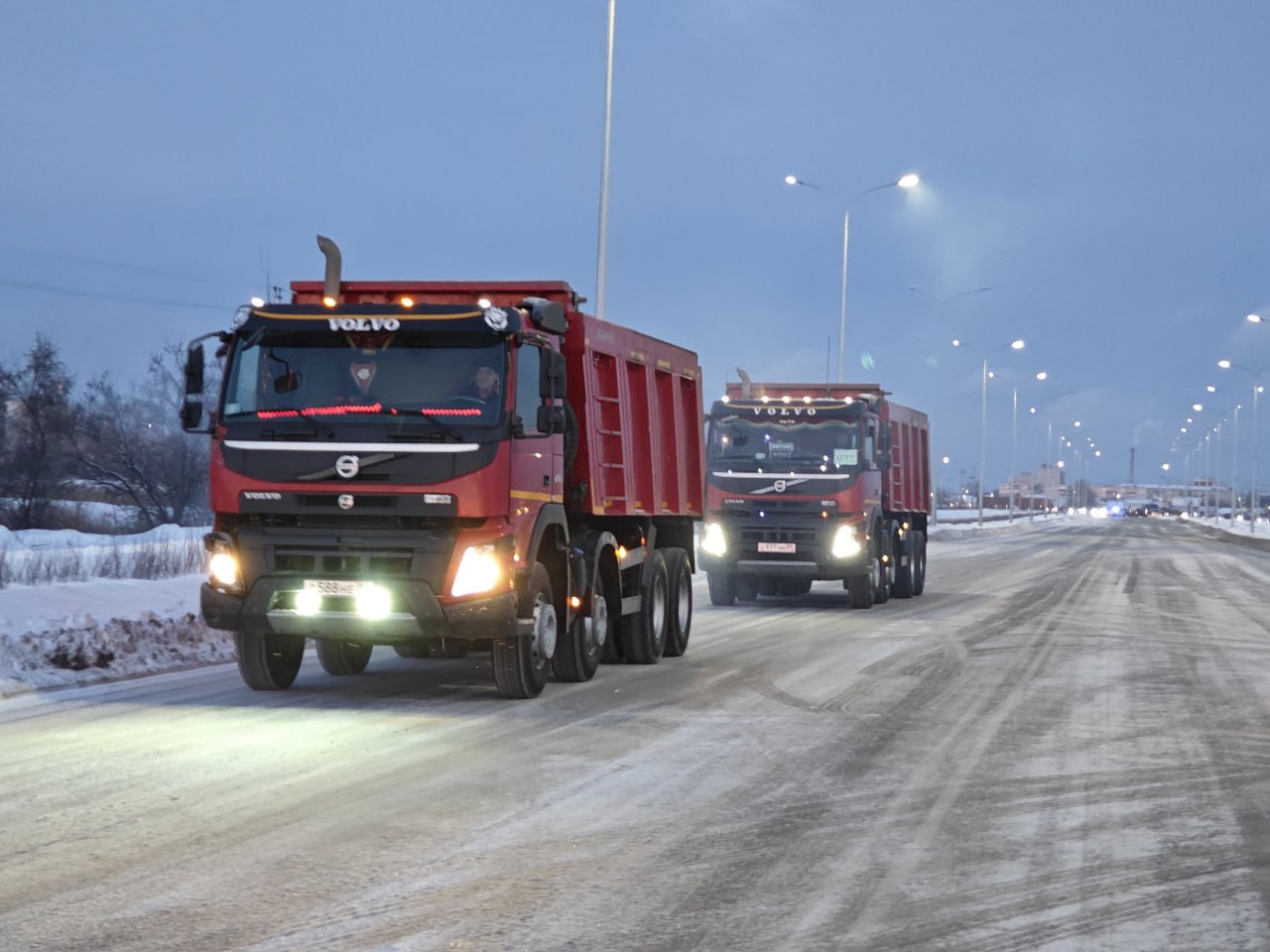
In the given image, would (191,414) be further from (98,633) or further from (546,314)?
(98,633)

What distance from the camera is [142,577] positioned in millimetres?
21562

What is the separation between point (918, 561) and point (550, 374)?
17917 mm

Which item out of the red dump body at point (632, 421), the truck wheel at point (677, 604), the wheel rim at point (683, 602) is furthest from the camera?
the wheel rim at point (683, 602)

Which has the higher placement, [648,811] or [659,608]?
[659,608]

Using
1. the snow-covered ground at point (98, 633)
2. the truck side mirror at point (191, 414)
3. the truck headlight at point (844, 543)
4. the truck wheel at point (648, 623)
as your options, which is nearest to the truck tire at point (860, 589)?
the truck headlight at point (844, 543)

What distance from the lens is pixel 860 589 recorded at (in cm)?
2330

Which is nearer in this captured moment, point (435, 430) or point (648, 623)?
point (435, 430)

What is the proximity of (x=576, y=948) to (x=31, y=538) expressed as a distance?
26154 mm

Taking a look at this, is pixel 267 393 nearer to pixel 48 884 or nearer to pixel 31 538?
pixel 48 884

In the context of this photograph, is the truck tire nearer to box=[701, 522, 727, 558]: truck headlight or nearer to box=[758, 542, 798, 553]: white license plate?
box=[758, 542, 798, 553]: white license plate

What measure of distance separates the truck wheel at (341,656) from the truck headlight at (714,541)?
9058mm

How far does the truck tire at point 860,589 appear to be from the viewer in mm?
23266

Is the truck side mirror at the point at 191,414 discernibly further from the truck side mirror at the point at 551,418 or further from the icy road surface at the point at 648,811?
the truck side mirror at the point at 551,418

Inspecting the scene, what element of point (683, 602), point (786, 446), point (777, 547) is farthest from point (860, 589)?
point (683, 602)
